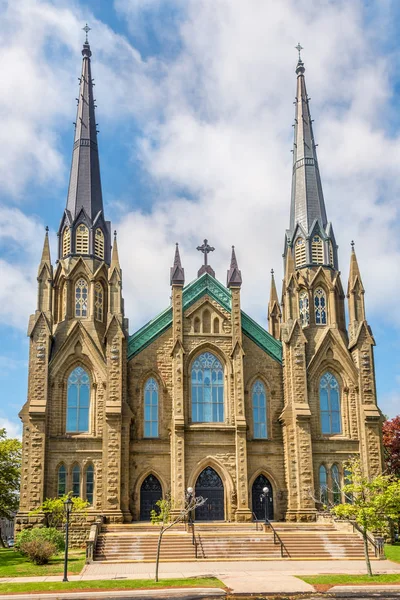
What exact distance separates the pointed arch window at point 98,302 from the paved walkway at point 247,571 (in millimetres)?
16240

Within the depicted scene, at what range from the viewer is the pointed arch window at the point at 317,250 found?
149ft

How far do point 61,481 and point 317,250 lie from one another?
68.5 ft

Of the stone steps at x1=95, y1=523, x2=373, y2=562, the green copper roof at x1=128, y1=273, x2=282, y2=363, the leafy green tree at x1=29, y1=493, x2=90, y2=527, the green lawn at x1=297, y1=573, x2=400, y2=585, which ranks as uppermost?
the green copper roof at x1=128, y1=273, x2=282, y2=363

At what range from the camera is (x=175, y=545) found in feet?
106

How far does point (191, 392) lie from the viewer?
41.4m

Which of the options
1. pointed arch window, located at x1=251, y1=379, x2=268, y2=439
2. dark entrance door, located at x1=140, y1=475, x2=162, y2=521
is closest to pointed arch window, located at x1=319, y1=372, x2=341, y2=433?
pointed arch window, located at x1=251, y1=379, x2=268, y2=439

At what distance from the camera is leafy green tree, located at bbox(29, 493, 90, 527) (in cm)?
3559

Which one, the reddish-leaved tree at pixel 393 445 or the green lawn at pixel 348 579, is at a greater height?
the reddish-leaved tree at pixel 393 445

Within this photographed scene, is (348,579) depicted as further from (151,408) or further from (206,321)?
(206,321)

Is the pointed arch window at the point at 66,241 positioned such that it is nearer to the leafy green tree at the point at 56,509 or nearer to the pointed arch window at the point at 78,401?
the pointed arch window at the point at 78,401

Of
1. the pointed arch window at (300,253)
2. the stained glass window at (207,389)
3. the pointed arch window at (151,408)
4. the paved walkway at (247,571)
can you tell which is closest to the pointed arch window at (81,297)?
the pointed arch window at (151,408)

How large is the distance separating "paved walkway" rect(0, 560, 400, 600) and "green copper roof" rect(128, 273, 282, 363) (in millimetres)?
14771

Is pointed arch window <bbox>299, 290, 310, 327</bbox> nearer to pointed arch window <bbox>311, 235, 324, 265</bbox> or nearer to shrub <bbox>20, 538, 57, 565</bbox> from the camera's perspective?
pointed arch window <bbox>311, 235, 324, 265</bbox>

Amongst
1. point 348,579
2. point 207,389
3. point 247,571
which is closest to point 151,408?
point 207,389
